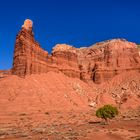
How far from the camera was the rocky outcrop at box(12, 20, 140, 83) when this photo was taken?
100375mm

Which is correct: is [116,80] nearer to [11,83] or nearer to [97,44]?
[97,44]

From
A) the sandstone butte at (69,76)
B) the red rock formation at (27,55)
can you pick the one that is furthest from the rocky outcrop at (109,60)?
the red rock formation at (27,55)


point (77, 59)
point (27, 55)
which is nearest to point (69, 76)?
point (77, 59)

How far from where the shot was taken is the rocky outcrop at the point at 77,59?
100375mm

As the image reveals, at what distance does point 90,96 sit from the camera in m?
107

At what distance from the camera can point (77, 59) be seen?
418ft

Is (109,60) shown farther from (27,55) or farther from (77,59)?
(27,55)

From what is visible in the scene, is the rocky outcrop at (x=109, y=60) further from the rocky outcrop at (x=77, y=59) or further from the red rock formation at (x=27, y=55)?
the red rock formation at (x=27, y=55)

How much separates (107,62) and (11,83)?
1957 inches

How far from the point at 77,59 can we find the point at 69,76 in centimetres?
1320

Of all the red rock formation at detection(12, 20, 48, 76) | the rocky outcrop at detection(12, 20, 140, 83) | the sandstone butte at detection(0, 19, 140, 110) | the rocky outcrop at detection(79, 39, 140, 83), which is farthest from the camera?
the rocky outcrop at detection(79, 39, 140, 83)

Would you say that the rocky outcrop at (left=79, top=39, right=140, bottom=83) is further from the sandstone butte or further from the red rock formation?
the red rock formation

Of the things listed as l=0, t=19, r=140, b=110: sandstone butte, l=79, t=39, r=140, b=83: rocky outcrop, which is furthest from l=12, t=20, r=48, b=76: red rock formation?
l=79, t=39, r=140, b=83: rocky outcrop

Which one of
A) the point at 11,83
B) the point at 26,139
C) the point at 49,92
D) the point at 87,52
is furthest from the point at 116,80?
the point at 26,139
